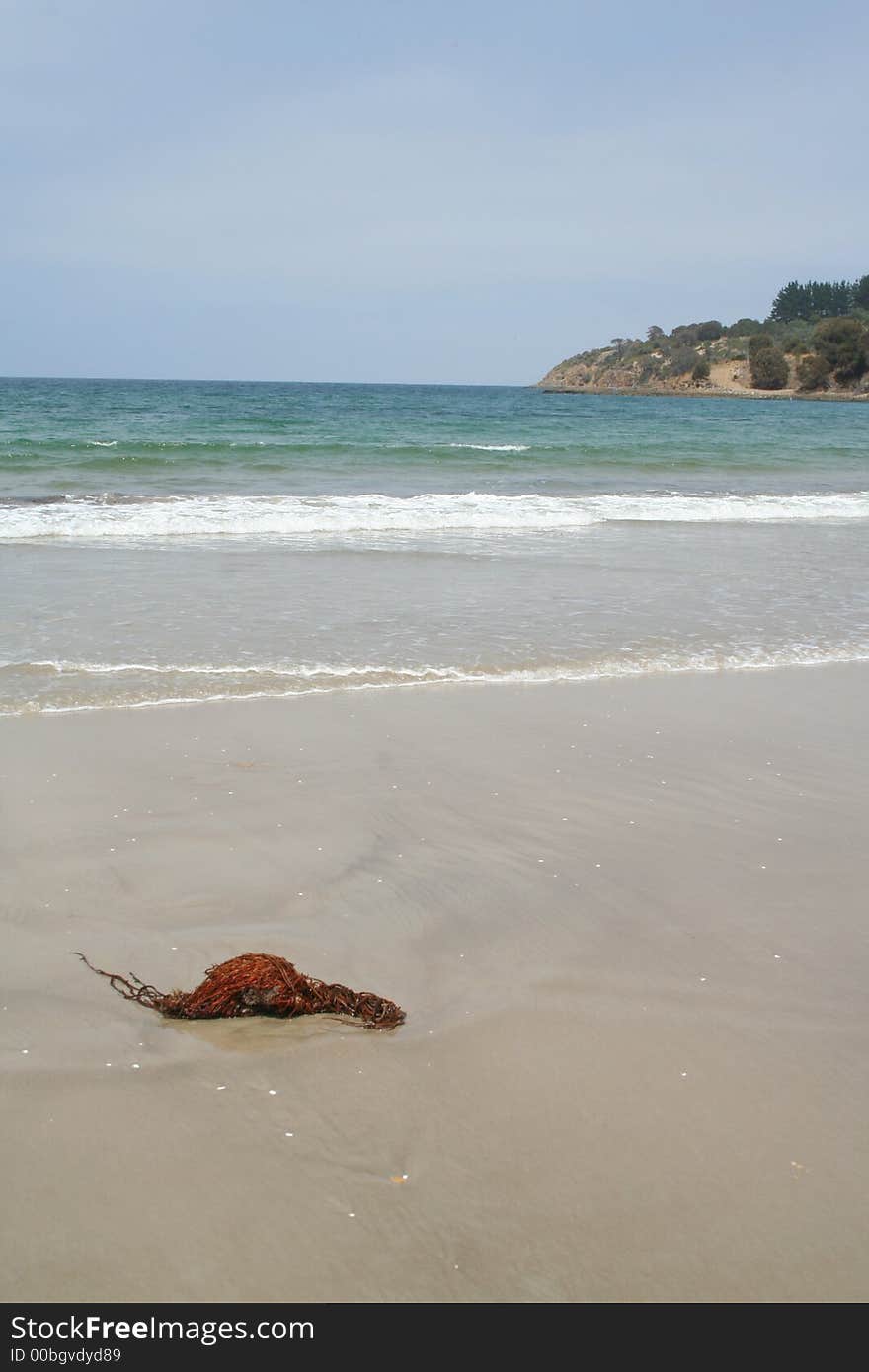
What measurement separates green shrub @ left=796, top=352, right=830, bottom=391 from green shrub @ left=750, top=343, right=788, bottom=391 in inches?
61.4

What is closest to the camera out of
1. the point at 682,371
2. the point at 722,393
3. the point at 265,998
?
the point at 265,998

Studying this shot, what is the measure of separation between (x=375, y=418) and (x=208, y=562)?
33.1m

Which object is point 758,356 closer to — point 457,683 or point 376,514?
point 376,514

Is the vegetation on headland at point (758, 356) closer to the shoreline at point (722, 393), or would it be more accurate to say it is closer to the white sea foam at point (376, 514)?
the shoreline at point (722, 393)

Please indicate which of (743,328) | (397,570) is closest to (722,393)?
(743,328)

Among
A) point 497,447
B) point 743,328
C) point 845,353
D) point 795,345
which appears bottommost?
point 497,447

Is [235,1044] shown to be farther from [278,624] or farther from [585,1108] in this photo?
[278,624]

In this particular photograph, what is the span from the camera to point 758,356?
8481 centimetres

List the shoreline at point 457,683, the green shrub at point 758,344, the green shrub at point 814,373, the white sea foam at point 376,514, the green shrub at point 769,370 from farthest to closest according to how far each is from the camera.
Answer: the green shrub at point 758,344
the green shrub at point 769,370
the green shrub at point 814,373
the white sea foam at point 376,514
the shoreline at point 457,683

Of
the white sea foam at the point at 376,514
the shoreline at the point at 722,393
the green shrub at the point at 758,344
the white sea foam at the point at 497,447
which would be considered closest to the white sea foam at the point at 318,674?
the white sea foam at the point at 376,514

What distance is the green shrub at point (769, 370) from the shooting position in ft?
276

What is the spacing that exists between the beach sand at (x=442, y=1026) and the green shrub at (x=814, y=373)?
8448cm

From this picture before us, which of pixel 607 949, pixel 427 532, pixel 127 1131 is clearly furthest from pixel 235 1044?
pixel 427 532

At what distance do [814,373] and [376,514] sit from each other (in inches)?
3013
